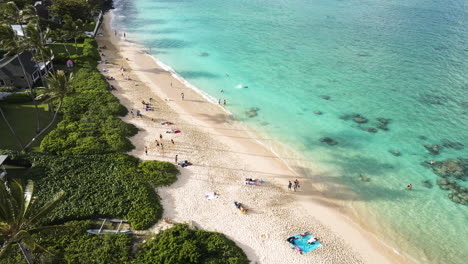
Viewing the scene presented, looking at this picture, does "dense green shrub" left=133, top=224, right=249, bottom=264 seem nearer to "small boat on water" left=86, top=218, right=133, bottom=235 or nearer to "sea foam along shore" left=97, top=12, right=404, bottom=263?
"sea foam along shore" left=97, top=12, right=404, bottom=263

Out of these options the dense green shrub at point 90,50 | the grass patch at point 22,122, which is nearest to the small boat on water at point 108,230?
the grass patch at point 22,122

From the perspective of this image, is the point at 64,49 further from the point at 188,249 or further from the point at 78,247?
the point at 188,249

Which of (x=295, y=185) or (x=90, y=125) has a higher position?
(x=90, y=125)

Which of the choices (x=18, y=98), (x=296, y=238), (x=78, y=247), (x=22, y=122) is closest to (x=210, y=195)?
(x=296, y=238)

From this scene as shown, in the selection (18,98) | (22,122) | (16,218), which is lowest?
(22,122)

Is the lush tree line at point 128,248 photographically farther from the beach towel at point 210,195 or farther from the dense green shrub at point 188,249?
the beach towel at point 210,195

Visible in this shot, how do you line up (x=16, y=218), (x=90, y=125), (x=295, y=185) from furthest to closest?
(x=90, y=125)
(x=295, y=185)
(x=16, y=218)

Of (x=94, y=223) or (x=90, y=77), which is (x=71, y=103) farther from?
(x=94, y=223)
